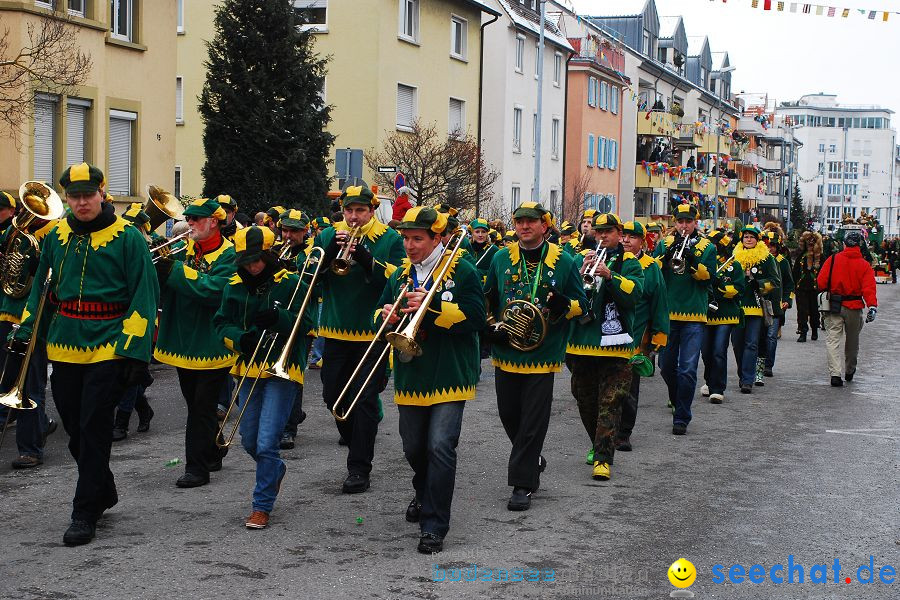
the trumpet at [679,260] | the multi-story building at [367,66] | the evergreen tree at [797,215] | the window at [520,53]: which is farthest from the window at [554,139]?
the evergreen tree at [797,215]

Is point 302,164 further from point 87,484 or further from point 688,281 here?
point 87,484

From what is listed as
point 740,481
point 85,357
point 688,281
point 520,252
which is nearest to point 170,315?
point 85,357

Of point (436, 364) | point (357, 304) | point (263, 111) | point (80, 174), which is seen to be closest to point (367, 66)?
point (263, 111)

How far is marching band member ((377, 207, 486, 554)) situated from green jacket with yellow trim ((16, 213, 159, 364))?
1.36m

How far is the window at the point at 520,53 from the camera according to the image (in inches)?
1607

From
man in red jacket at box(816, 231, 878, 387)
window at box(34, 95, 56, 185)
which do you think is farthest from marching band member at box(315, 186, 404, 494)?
window at box(34, 95, 56, 185)

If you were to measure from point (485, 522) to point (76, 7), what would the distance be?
15.4m

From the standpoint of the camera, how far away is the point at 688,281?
11672 millimetres

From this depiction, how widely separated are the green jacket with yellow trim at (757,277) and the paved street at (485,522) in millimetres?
3051

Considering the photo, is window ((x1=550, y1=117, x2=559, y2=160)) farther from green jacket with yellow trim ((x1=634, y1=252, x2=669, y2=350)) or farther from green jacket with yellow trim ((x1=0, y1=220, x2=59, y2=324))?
green jacket with yellow trim ((x1=0, y1=220, x2=59, y2=324))

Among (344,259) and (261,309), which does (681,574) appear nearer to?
(261,309)

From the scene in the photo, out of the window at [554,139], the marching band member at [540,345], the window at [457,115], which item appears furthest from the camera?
the window at [554,139]

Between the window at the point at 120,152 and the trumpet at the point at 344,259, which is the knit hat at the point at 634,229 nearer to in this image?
the trumpet at the point at 344,259

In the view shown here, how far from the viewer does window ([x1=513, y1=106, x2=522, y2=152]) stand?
41188 mm
